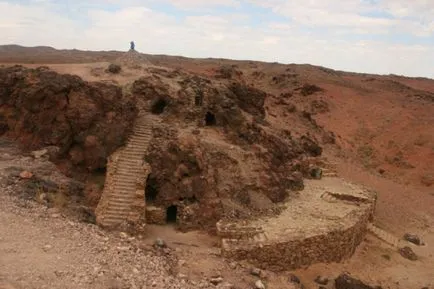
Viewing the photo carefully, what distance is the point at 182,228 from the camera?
45.1 feet

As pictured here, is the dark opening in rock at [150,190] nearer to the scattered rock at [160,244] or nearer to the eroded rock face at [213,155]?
the eroded rock face at [213,155]

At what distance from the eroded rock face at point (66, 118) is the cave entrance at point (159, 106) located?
2.07 meters

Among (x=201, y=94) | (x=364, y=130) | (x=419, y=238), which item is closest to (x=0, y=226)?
(x=201, y=94)

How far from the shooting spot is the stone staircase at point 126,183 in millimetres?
12992

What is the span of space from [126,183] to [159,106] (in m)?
4.68

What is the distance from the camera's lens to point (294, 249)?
1287 centimetres

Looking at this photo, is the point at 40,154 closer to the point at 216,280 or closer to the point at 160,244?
the point at 160,244

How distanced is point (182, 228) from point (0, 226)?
16.8 feet

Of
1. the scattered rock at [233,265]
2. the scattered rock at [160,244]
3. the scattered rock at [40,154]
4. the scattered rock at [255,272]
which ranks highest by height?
the scattered rock at [40,154]

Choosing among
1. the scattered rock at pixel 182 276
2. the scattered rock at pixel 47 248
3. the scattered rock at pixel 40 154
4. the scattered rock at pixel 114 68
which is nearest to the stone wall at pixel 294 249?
the scattered rock at pixel 182 276

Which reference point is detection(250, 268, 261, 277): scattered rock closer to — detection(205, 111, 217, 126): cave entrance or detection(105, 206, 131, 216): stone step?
detection(105, 206, 131, 216): stone step

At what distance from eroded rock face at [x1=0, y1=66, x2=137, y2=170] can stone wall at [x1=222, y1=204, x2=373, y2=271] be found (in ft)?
17.8

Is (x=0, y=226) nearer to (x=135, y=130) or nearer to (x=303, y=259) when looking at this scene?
(x=135, y=130)

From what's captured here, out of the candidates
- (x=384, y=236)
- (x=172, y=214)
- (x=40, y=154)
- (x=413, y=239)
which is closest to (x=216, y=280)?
(x=172, y=214)
